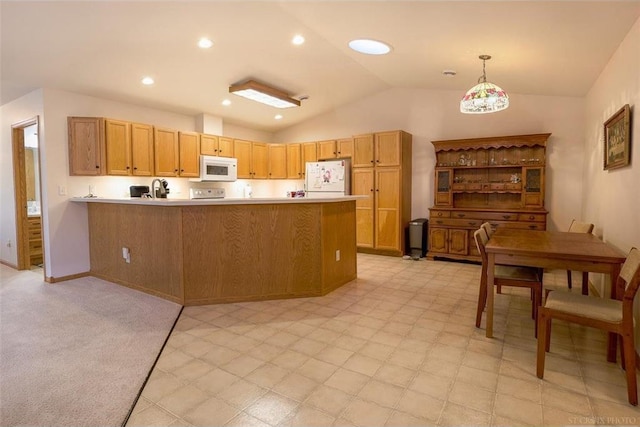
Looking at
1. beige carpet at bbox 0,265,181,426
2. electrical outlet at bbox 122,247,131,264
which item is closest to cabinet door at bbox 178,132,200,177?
electrical outlet at bbox 122,247,131,264

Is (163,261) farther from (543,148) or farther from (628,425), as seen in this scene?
(543,148)

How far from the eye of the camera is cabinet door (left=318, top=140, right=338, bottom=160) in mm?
6480

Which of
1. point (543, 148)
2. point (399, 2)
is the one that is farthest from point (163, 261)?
point (543, 148)

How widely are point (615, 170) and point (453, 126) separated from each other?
289 cm

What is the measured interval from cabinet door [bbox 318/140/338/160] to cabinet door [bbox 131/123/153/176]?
297cm

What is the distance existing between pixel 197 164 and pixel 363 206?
2920mm

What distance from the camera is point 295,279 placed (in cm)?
369

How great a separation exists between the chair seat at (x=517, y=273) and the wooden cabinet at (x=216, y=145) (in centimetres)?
477

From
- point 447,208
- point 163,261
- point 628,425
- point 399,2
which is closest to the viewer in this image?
point 628,425

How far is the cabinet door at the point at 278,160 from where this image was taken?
23.1 feet

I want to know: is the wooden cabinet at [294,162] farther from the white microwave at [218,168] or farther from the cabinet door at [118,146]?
the cabinet door at [118,146]

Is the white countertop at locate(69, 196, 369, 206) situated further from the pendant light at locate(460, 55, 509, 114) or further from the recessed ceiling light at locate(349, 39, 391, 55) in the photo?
the recessed ceiling light at locate(349, 39, 391, 55)

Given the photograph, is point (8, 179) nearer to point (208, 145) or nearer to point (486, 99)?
point (208, 145)

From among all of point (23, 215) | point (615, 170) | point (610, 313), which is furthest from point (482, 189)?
point (23, 215)
